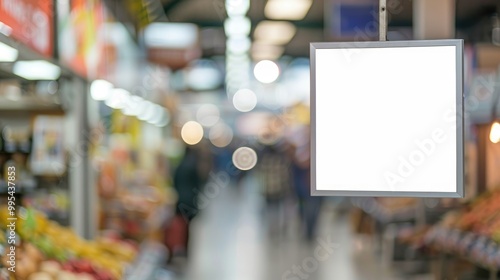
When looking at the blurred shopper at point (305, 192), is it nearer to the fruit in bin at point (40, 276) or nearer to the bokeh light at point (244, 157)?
the fruit in bin at point (40, 276)

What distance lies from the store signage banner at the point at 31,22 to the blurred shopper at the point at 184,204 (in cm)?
451

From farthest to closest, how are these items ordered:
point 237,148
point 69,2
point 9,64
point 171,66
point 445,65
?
1. point 237,148
2. point 171,66
3. point 69,2
4. point 9,64
5. point 445,65

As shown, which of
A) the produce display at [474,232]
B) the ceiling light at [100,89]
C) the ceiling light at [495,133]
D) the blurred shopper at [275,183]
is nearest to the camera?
the produce display at [474,232]

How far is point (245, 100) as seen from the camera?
28469mm

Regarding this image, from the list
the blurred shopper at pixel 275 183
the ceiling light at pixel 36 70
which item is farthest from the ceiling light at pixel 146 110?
the ceiling light at pixel 36 70

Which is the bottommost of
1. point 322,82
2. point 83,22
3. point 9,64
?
point 322,82

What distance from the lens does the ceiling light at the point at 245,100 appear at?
2730 cm

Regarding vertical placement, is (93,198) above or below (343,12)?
below

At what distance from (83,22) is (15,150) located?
5.15 ft

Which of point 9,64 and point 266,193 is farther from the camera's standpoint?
point 266,193

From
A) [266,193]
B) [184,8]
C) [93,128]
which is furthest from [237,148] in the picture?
[93,128]

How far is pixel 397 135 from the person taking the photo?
3.48 metres

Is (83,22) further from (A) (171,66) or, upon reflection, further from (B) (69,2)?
(A) (171,66)

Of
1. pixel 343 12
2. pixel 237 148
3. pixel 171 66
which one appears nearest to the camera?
pixel 343 12
